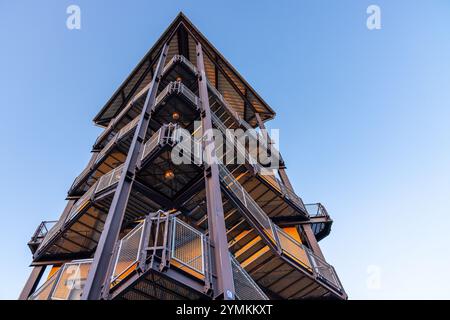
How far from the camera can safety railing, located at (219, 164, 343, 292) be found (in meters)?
10.5

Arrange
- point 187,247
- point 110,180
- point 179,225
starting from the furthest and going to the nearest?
point 110,180
point 179,225
point 187,247

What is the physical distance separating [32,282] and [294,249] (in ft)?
31.6

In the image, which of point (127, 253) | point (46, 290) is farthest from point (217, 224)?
point (46, 290)

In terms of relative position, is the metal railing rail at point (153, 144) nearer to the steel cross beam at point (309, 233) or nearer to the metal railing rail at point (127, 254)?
the metal railing rail at point (127, 254)

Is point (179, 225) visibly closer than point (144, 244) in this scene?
No

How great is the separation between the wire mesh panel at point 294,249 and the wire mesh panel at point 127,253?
16.2 feet

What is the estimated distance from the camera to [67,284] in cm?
863

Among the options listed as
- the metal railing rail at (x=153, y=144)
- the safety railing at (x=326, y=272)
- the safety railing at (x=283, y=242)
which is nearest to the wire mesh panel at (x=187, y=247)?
the safety railing at (x=283, y=242)

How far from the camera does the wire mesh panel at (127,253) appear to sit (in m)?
7.16

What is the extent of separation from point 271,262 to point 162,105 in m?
8.35

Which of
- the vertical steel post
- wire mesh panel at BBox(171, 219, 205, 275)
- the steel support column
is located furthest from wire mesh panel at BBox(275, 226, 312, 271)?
the steel support column

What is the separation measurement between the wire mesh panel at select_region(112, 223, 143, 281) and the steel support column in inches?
252

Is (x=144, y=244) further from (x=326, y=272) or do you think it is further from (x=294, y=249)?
(x=326, y=272)
